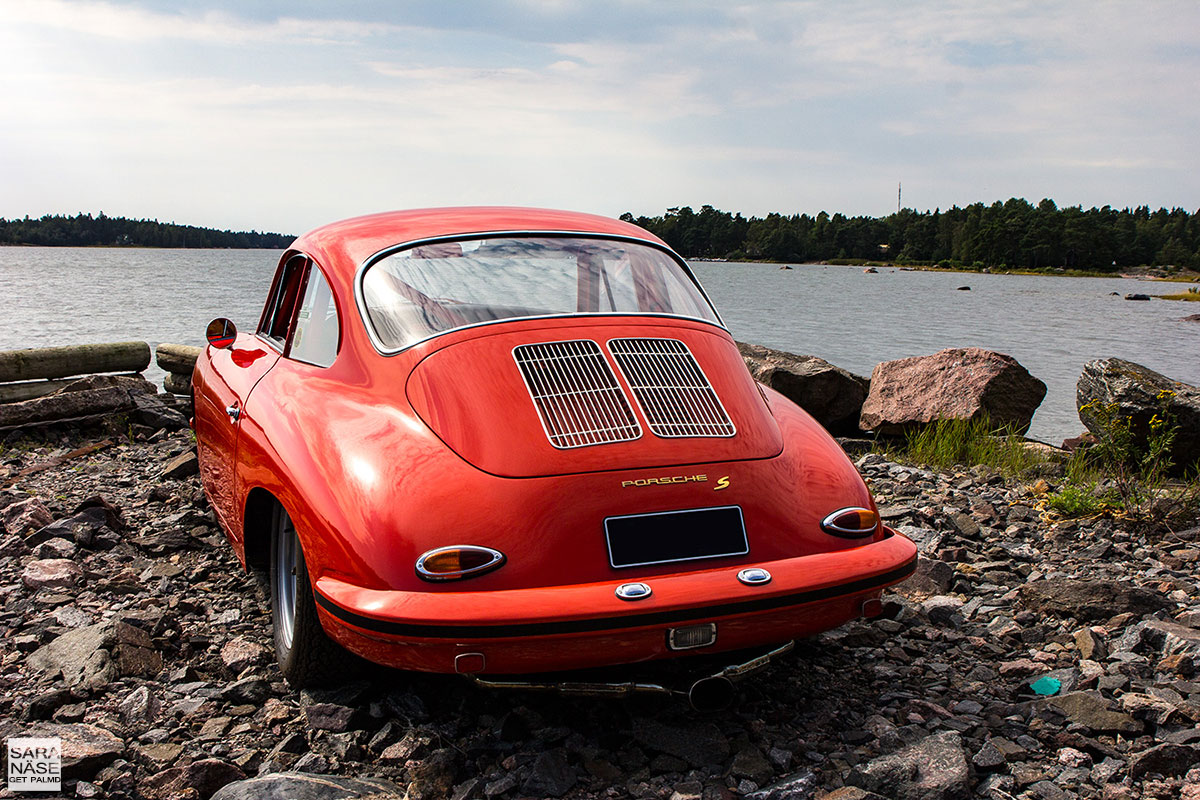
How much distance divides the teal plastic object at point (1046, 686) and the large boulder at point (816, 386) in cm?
555

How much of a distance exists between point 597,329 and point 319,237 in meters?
1.47

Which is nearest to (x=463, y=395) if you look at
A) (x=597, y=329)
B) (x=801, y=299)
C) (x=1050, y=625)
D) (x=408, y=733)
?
(x=597, y=329)

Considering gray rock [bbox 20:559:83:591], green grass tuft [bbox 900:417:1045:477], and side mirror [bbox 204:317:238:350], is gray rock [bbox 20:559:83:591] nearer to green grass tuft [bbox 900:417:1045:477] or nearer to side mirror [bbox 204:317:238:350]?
side mirror [bbox 204:317:238:350]

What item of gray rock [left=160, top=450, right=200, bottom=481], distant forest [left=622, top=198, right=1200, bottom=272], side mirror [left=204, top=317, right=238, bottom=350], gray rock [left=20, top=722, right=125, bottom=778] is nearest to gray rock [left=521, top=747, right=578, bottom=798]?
gray rock [left=20, top=722, right=125, bottom=778]

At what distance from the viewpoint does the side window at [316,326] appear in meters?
3.74

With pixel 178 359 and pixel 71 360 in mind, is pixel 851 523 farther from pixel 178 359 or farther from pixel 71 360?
pixel 178 359

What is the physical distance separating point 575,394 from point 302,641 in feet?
4.14

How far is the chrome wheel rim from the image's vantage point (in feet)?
12.0

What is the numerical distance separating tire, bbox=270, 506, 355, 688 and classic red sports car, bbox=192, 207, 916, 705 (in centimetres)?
1

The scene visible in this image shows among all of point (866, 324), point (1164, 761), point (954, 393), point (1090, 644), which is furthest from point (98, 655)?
point (866, 324)

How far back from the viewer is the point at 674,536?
9.61 feet

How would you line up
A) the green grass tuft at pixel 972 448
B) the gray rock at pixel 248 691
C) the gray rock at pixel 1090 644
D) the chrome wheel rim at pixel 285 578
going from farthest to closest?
the green grass tuft at pixel 972 448 < the gray rock at pixel 1090 644 < the chrome wheel rim at pixel 285 578 < the gray rock at pixel 248 691

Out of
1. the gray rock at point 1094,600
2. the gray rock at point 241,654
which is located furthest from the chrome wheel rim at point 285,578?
the gray rock at point 1094,600

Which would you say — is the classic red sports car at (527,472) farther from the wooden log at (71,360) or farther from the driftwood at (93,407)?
the wooden log at (71,360)
